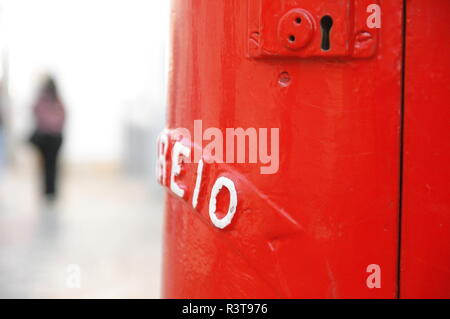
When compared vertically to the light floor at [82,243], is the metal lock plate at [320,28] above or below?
above


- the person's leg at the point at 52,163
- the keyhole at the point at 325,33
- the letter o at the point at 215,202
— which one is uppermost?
the keyhole at the point at 325,33

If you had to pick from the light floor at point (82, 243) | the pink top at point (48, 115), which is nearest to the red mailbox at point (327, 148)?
the light floor at point (82, 243)

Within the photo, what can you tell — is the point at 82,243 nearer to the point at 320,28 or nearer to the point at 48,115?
the point at 48,115

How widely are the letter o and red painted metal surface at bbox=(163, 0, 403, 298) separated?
0.04ft

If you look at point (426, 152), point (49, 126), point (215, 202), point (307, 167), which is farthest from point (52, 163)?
point (426, 152)

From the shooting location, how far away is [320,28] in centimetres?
128

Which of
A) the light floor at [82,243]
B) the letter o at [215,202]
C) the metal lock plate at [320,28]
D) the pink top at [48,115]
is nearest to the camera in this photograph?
the metal lock plate at [320,28]

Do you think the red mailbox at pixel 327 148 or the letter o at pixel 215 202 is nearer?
the red mailbox at pixel 327 148

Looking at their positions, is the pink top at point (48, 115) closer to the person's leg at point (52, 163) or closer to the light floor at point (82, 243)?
the person's leg at point (52, 163)

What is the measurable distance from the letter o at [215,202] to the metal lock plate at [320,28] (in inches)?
11.8

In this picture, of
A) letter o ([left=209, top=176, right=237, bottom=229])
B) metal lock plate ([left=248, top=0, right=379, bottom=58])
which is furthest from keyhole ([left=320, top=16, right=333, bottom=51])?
letter o ([left=209, top=176, right=237, bottom=229])

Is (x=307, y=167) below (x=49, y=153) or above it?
above

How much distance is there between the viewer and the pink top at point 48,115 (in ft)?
23.7

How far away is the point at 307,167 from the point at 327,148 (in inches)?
2.2
